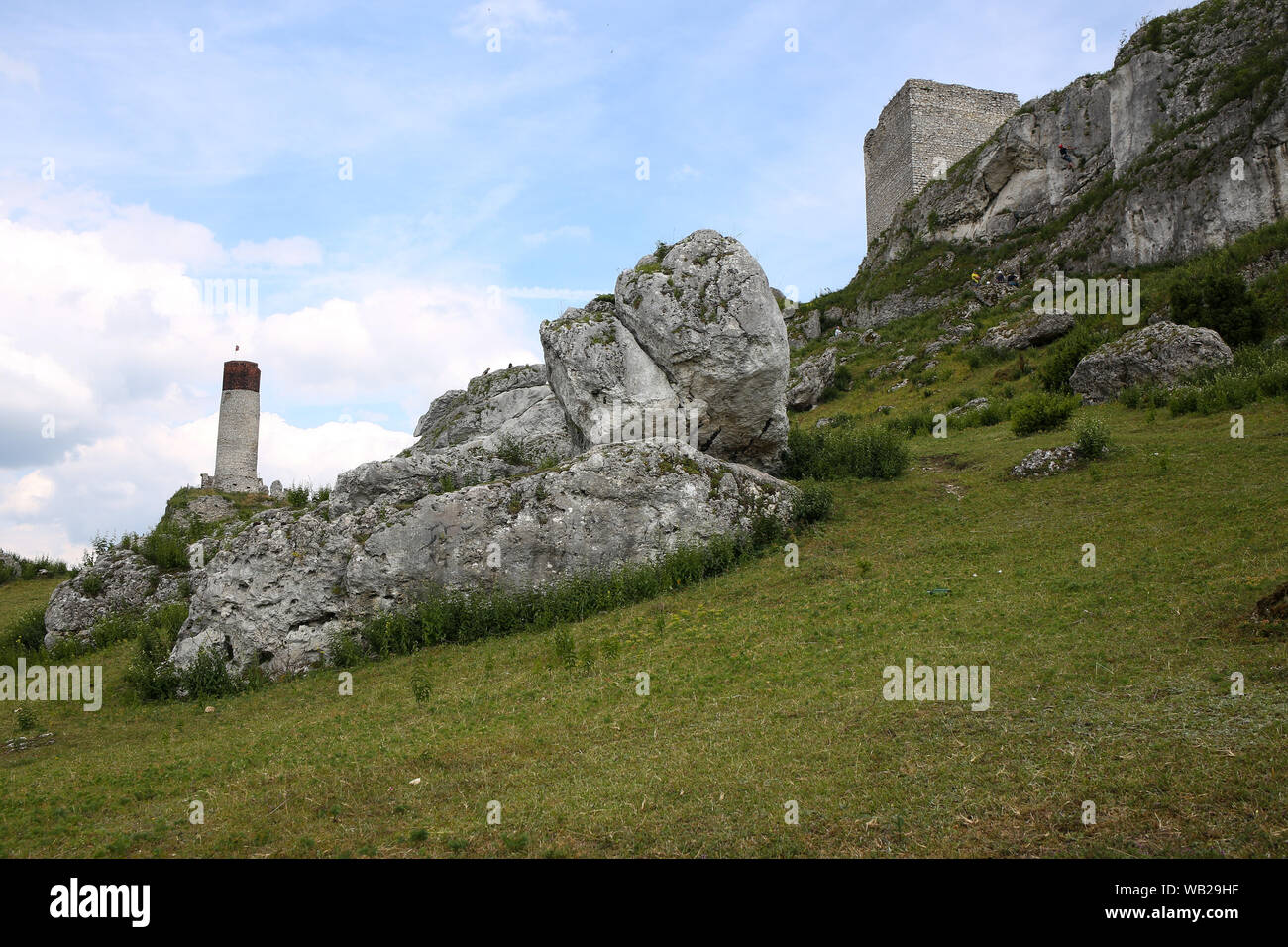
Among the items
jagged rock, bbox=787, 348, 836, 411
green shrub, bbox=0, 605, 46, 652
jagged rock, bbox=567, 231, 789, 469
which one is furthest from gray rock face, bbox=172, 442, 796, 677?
jagged rock, bbox=787, 348, 836, 411

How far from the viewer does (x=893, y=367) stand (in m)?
33.8

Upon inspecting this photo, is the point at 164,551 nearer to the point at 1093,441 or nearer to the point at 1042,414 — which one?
the point at 1093,441

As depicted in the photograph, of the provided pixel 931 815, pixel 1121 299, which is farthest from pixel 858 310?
pixel 931 815

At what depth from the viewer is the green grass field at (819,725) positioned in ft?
20.4

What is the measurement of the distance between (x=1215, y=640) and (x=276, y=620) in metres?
13.1

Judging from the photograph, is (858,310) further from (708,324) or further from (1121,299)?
(708,324)

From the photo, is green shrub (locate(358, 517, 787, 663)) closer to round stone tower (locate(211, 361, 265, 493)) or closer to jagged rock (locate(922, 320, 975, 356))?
jagged rock (locate(922, 320, 975, 356))

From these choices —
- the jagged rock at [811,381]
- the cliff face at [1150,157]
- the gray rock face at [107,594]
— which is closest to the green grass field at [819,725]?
the gray rock face at [107,594]

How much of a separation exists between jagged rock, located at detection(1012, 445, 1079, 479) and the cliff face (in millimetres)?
16706

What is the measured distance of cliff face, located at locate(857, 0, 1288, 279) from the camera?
2791cm

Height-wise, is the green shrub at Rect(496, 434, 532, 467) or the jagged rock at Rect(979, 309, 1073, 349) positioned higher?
the jagged rock at Rect(979, 309, 1073, 349)

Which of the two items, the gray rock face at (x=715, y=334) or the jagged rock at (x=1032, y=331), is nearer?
the gray rock face at (x=715, y=334)

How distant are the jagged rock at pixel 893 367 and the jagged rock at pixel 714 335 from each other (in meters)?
16.3

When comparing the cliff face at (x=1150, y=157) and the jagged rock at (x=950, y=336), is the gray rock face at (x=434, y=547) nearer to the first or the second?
the jagged rock at (x=950, y=336)
